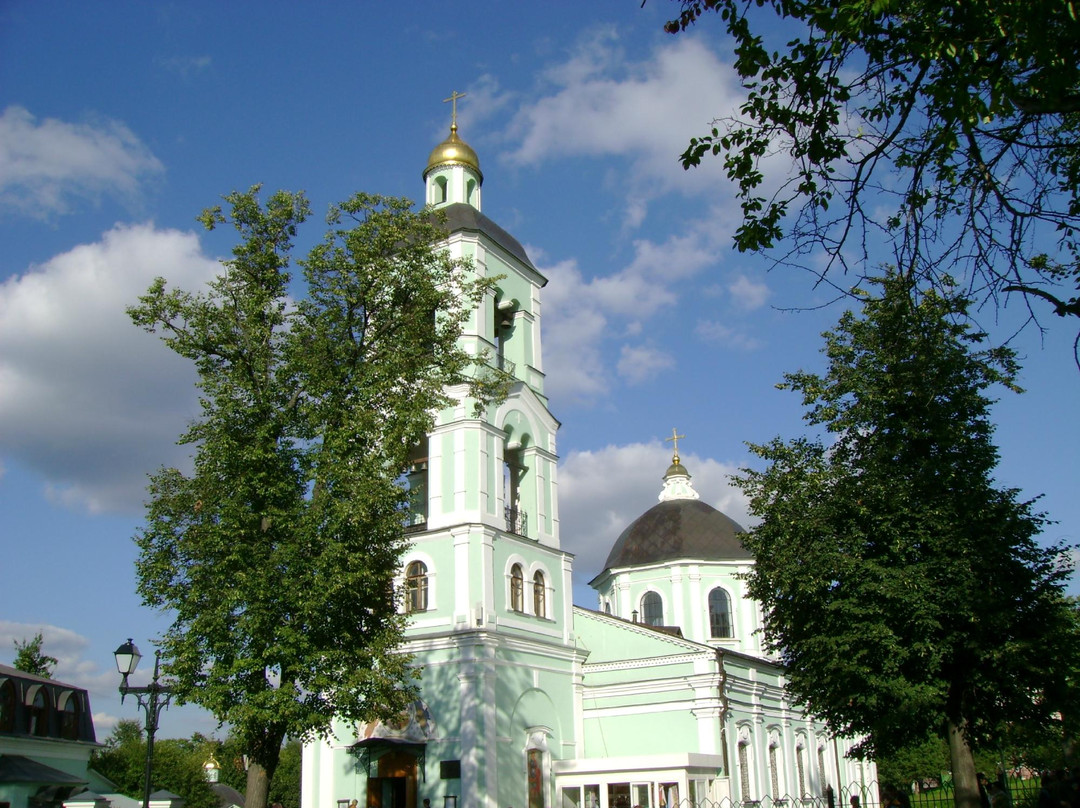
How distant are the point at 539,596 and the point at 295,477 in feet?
47.3

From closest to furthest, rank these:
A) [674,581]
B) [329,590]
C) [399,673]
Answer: [329,590]
[399,673]
[674,581]

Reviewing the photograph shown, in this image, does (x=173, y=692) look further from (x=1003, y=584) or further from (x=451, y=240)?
(x=451, y=240)

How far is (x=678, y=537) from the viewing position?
134 ft

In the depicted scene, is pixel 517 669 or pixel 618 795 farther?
pixel 517 669

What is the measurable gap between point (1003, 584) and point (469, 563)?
12.9 meters

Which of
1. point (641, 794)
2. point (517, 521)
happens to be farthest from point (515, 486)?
point (641, 794)

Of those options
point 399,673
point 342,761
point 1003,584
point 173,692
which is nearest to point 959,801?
point 1003,584

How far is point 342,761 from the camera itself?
1018 inches

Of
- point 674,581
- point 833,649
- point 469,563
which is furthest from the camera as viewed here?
point 674,581

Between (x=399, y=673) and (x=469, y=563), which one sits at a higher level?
(x=469, y=563)

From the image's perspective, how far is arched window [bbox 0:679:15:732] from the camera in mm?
21628

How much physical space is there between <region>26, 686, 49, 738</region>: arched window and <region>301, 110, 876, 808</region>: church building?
678cm

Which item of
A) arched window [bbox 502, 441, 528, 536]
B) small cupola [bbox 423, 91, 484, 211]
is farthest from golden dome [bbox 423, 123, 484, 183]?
arched window [bbox 502, 441, 528, 536]

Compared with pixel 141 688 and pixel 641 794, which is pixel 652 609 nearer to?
pixel 641 794
